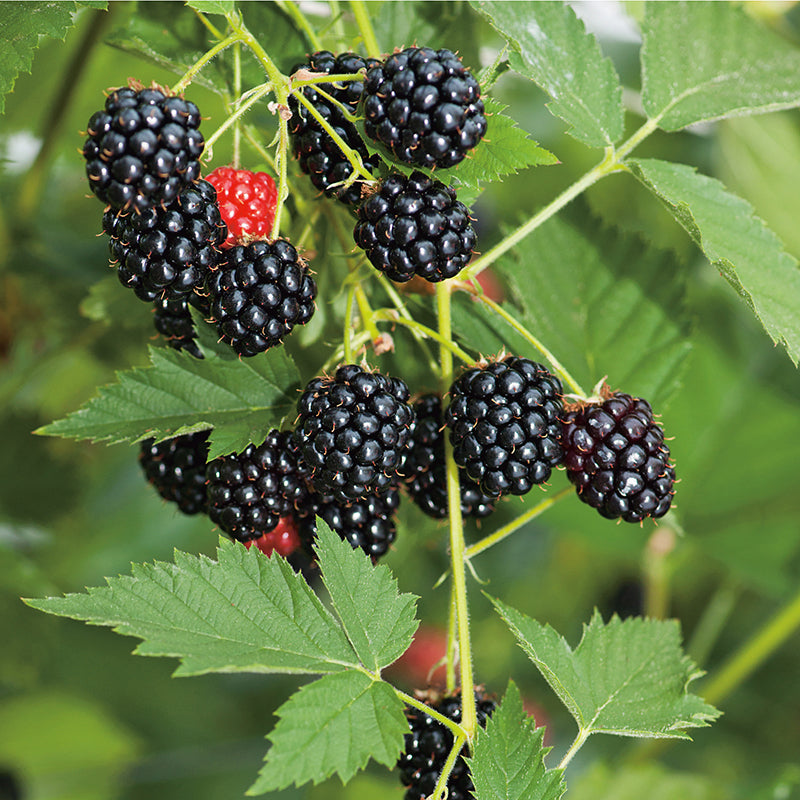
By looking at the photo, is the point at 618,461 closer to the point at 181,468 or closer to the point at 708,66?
the point at 181,468

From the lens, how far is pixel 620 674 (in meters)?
0.97

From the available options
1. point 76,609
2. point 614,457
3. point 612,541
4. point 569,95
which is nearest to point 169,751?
point 612,541

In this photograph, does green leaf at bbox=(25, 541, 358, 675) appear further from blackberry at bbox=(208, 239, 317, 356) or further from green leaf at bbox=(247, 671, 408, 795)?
blackberry at bbox=(208, 239, 317, 356)

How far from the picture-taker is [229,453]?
33.3 inches

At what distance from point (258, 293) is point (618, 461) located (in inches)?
16.9

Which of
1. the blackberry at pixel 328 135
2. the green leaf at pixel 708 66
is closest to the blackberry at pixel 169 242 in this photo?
the blackberry at pixel 328 135

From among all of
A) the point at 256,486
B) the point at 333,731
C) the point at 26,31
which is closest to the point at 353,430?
the point at 256,486

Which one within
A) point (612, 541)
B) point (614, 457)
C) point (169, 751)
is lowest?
point (169, 751)

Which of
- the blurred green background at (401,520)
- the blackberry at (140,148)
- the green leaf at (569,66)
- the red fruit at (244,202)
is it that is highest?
the green leaf at (569,66)

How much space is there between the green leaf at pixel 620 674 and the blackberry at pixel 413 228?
375mm

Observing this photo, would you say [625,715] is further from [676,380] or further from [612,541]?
[612,541]

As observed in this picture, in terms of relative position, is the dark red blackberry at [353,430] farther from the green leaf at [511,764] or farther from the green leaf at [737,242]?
the green leaf at [737,242]

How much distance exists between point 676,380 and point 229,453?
2.33 feet

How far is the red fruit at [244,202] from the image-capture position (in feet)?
2.85
